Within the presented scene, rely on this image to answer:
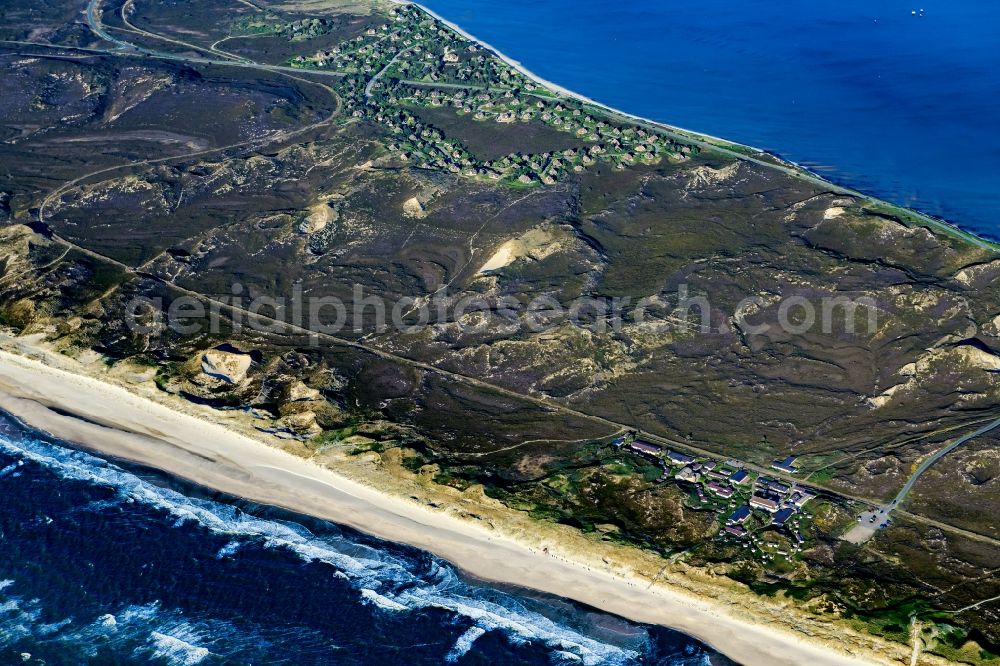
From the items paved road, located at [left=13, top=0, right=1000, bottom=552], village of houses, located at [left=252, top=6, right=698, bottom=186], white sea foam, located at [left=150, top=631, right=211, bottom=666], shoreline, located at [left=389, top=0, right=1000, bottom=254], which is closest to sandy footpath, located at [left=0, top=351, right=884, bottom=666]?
white sea foam, located at [left=150, top=631, right=211, bottom=666]

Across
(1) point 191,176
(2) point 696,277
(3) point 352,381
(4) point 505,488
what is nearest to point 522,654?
(4) point 505,488

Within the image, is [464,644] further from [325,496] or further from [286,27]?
[286,27]

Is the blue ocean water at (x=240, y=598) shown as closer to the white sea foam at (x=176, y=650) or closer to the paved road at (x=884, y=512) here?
the white sea foam at (x=176, y=650)

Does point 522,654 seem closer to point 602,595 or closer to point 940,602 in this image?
point 602,595

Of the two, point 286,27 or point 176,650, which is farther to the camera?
point 286,27

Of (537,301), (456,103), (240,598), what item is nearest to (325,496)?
(240,598)

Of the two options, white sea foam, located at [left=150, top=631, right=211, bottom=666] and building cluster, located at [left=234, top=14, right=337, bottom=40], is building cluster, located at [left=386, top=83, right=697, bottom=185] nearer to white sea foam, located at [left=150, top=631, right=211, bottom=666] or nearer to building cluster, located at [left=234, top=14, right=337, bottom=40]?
building cluster, located at [left=234, top=14, right=337, bottom=40]
